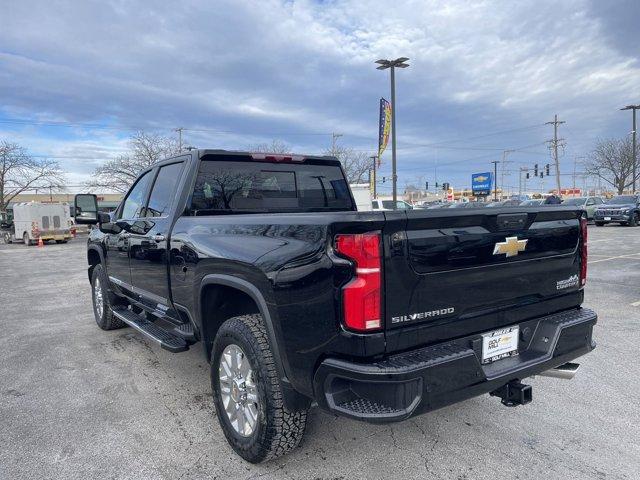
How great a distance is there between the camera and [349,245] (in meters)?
2.20

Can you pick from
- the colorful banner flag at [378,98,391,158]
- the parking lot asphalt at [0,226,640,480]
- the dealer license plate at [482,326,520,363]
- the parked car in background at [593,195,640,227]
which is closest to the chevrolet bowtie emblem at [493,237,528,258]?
the dealer license plate at [482,326,520,363]

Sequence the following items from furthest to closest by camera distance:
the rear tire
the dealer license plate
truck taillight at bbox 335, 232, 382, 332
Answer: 1. the rear tire
2. the dealer license plate
3. truck taillight at bbox 335, 232, 382, 332

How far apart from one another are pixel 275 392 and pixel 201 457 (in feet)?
2.67

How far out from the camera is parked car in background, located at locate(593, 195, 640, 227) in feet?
78.8

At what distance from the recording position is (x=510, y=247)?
8.64ft

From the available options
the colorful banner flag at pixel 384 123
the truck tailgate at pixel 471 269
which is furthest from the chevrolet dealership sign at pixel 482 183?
the truck tailgate at pixel 471 269

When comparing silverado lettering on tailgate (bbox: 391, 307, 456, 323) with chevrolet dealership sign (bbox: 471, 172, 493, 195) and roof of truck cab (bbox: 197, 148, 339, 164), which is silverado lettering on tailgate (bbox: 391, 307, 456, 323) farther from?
chevrolet dealership sign (bbox: 471, 172, 493, 195)

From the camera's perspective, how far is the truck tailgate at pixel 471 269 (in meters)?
2.23

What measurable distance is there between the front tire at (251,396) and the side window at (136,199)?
231cm

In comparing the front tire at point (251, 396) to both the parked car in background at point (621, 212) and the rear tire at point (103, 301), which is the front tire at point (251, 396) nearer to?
the rear tire at point (103, 301)

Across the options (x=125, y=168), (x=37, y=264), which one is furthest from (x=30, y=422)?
(x=125, y=168)

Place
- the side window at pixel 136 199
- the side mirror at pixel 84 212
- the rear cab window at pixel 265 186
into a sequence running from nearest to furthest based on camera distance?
the rear cab window at pixel 265 186 < the side window at pixel 136 199 < the side mirror at pixel 84 212

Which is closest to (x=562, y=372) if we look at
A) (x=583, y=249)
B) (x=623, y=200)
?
(x=583, y=249)

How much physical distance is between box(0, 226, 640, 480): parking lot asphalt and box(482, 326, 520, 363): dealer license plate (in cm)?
70
